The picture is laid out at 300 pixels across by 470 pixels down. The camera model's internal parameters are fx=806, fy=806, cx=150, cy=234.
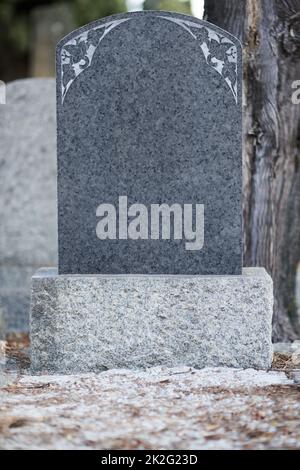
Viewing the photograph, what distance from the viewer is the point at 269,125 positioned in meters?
5.02

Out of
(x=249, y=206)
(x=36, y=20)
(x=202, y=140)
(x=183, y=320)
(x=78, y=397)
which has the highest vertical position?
(x=36, y=20)

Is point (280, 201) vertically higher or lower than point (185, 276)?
higher

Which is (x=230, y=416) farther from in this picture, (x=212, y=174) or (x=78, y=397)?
(x=212, y=174)

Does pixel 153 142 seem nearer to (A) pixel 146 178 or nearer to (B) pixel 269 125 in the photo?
(A) pixel 146 178

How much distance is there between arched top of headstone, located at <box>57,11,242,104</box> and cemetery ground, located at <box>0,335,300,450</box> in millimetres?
1401

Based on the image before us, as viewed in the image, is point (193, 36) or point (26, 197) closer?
point (193, 36)

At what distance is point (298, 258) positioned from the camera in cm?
562

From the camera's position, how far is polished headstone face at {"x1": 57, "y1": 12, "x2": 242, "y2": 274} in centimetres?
404

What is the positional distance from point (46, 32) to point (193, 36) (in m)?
12.0

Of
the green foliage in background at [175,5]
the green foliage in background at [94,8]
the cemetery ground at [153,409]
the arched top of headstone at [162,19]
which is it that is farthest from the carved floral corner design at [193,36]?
the green foliage in background at [94,8]

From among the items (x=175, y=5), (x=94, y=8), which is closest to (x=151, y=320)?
(x=175, y=5)

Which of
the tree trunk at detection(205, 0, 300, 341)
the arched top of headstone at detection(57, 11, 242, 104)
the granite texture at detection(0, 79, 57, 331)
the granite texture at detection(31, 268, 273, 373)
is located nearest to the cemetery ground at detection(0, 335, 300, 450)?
the granite texture at detection(31, 268, 273, 373)

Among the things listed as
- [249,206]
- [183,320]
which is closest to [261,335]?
[183,320]

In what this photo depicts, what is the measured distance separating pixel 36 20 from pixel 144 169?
40.8ft
